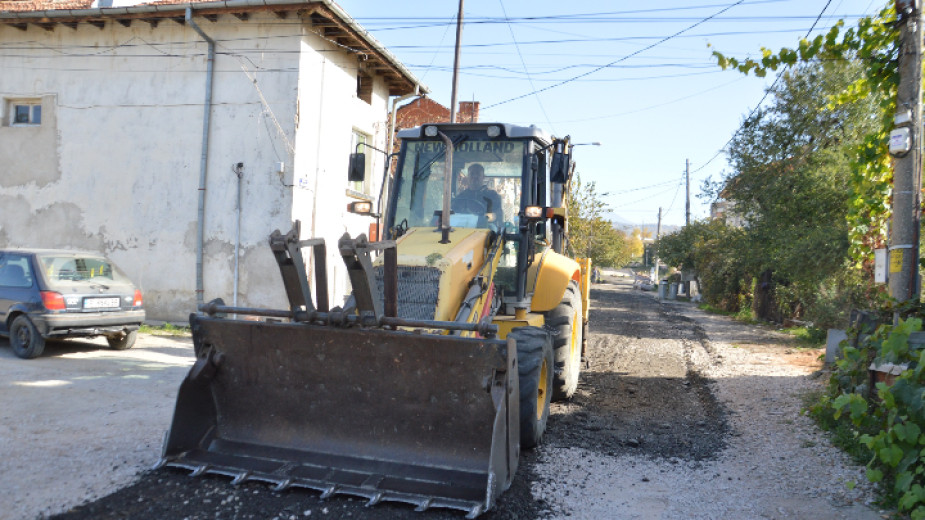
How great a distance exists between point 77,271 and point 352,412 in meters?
7.21

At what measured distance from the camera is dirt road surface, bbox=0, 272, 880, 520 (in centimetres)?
424

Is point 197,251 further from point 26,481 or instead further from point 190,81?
point 26,481

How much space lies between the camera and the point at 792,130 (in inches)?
677

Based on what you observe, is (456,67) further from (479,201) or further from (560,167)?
(560,167)

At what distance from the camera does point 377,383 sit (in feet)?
15.5

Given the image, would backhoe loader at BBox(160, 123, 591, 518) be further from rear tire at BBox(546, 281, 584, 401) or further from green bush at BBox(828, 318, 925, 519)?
green bush at BBox(828, 318, 925, 519)

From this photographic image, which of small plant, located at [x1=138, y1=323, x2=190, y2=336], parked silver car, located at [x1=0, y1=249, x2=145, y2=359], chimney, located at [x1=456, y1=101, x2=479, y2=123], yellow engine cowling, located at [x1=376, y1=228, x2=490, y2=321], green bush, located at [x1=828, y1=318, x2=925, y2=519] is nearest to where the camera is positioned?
green bush, located at [x1=828, y1=318, x2=925, y2=519]

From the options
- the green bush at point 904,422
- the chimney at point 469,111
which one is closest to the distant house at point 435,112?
the chimney at point 469,111

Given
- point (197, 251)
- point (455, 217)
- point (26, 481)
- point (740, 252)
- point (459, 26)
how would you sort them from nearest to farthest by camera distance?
1. point (26, 481)
2. point (455, 217)
3. point (197, 251)
4. point (459, 26)
5. point (740, 252)

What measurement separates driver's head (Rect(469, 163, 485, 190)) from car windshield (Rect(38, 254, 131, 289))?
6503mm

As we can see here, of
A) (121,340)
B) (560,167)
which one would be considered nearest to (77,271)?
(121,340)

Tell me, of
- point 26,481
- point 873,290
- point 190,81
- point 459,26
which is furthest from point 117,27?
point 873,290

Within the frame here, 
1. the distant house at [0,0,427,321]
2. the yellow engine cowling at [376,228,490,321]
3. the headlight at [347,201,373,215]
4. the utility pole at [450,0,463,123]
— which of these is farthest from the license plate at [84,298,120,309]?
the utility pole at [450,0,463,123]

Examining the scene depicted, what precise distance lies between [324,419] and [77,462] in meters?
1.93
